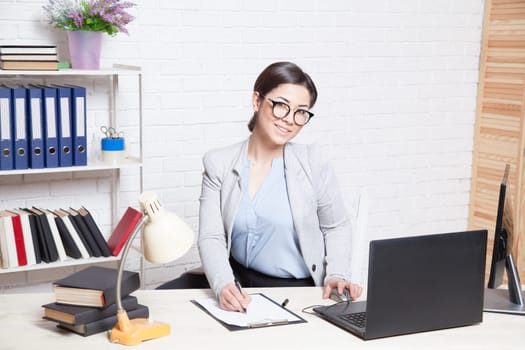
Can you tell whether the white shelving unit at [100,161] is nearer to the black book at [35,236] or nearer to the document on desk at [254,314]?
the black book at [35,236]

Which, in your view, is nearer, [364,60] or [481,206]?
[364,60]

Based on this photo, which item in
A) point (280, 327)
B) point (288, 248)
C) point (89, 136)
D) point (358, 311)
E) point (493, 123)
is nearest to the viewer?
point (280, 327)

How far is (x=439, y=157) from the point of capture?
437cm

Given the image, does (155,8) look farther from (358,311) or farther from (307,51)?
(358,311)

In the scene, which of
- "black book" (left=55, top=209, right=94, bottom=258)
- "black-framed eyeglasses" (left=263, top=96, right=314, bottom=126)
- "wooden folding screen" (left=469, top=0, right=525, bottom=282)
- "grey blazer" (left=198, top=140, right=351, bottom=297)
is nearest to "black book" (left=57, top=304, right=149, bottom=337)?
"grey blazer" (left=198, top=140, right=351, bottom=297)

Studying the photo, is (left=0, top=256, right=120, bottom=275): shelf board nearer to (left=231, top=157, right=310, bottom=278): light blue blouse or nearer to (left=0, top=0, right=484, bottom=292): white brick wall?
(left=0, top=0, right=484, bottom=292): white brick wall

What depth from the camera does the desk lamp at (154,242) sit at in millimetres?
1701

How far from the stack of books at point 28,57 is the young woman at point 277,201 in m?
0.85

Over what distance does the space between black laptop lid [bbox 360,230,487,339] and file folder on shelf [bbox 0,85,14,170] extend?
1743 millimetres

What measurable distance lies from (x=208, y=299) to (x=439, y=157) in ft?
8.49

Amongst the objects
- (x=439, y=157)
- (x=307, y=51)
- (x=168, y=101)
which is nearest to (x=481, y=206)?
(x=439, y=157)

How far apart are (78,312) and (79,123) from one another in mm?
1400

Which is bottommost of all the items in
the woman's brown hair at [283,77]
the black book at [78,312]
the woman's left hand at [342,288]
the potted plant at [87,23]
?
the woman's left hand at [342,288]

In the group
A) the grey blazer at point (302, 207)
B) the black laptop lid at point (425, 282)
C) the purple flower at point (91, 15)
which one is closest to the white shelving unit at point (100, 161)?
the purple flower at point (91, 15)
